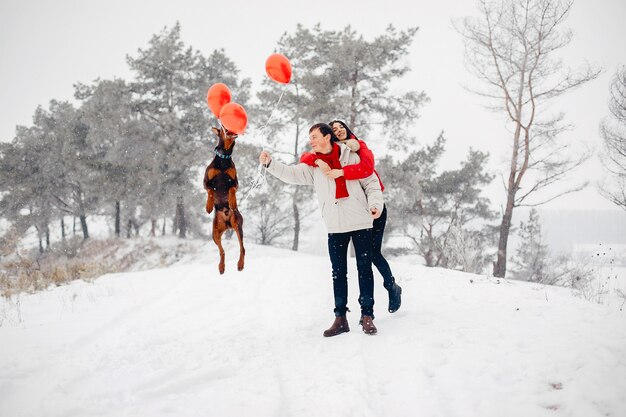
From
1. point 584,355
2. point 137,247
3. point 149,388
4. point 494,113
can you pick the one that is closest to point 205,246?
point 137,247

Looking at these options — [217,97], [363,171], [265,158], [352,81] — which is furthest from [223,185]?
[352,81]

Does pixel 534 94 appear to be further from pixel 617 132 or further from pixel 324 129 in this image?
pixel 324 129

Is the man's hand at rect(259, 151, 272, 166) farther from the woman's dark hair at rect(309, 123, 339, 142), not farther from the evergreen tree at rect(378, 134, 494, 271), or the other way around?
the evergreen tree at rect(378, 134, 494, 271)

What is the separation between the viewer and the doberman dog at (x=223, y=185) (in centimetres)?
297

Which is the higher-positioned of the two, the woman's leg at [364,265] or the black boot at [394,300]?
the woman's leg at [364,265]

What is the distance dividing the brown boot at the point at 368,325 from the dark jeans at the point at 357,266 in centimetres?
5

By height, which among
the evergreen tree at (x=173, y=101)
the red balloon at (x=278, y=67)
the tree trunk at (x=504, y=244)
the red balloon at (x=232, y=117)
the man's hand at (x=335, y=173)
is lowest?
the tree trunk at (x=504, y=244)

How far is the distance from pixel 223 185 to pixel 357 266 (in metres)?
1.53

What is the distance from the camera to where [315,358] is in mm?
2816

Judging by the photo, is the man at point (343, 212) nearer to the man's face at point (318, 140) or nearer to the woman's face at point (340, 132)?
the man's face at point (318, 140)

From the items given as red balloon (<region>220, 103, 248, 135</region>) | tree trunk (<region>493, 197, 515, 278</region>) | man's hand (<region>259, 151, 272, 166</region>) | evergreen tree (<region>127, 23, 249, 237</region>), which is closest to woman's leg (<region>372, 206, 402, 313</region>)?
man's hand (<region>259, 151, 272, 166</region>)

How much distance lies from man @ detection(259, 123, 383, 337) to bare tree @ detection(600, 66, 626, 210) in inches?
474

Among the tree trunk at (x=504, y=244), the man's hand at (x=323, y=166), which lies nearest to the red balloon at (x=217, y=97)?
the man's hand at (x=323, y=166)

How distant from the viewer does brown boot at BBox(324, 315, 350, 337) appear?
10.7 feet
